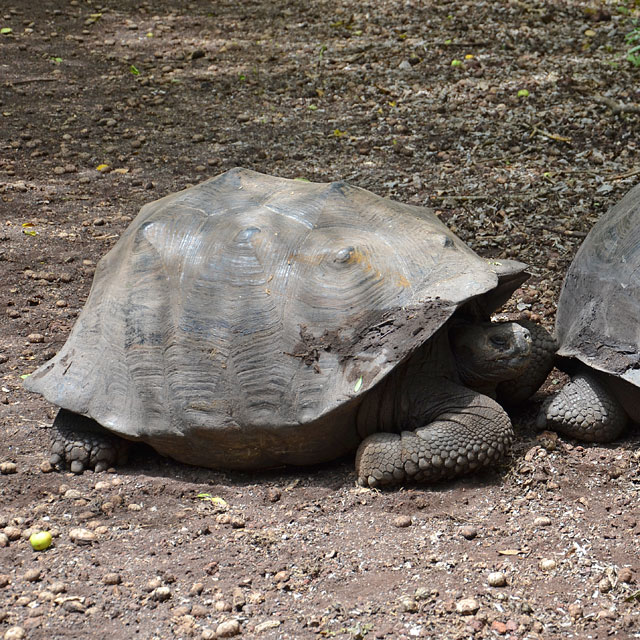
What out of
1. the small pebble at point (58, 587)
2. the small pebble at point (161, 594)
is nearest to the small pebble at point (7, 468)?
the small pebble at point (58, 587)

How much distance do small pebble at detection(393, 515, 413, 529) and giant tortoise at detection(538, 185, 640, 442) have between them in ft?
2.88

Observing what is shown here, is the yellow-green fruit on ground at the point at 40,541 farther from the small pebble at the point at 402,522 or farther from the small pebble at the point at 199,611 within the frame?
the small pebble at the point at 402,522

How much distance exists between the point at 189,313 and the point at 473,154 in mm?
3815

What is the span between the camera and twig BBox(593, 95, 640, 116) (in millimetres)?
6992

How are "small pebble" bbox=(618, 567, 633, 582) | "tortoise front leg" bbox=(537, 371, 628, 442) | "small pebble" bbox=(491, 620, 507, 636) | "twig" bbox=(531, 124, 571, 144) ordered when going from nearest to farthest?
1. "small pebble" bbox=(491, 620, 507, 636)
2. "small pebble" bbox=(618, 567, 633, 582)
3. "tortoise front leg" bbox=(537, 371, 628, 442)
4. "twig" bbox=(531, 124, 571, 144)

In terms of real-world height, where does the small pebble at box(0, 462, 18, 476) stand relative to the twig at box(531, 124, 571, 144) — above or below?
below

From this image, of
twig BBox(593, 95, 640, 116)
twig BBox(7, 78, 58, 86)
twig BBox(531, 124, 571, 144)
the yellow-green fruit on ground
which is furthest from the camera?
twig BBox(7, 78, 58, 86)

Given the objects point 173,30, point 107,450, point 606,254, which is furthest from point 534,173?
point 173,30

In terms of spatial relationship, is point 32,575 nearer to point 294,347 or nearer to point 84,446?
point 84,446

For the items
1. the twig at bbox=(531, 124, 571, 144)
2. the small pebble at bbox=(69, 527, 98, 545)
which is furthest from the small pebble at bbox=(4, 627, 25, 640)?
the twig at bbox=(531, 124, 571, 144)

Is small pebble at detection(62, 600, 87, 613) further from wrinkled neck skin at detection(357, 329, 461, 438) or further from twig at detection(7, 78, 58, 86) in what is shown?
twig at detection(7, 78, 58, 86)

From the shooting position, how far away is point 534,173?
6.28 meters

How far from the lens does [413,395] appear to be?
354cm

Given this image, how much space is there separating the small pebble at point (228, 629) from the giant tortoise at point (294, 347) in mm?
886
